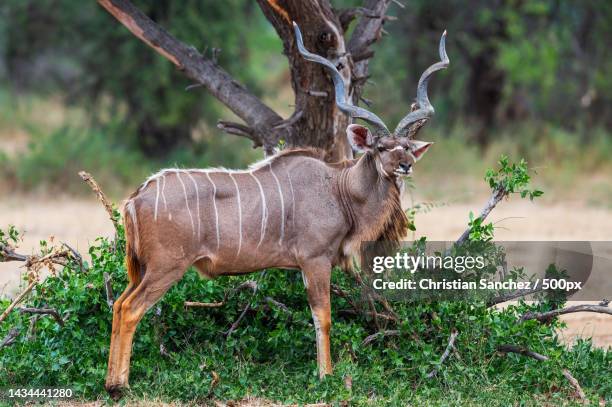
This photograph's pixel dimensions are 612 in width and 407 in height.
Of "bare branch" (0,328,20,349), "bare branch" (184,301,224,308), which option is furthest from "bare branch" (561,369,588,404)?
"bare branch" (0,328,20,349)

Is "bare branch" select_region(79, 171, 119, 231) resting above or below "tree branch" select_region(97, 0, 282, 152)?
below

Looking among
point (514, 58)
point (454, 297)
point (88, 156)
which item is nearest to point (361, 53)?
point (454, 297)

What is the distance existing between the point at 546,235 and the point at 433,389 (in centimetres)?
445

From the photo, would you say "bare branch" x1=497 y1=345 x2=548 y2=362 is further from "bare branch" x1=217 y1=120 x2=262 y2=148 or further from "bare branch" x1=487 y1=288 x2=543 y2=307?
"bare branch" x1=217 y1=120 x2=262 y2=148

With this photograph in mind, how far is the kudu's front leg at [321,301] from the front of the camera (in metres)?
4.59

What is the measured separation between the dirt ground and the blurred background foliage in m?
0.70

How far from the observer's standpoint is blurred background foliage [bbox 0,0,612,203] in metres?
11.6

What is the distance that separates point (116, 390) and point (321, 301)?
1029 mm

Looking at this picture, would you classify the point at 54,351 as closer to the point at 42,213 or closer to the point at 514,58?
the point at 42,213

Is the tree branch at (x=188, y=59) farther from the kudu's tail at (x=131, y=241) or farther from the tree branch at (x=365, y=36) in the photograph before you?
the kudu's tail at (x=131, y=241)

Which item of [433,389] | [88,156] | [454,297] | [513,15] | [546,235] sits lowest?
[433,389]

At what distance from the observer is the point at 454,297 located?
5121mm

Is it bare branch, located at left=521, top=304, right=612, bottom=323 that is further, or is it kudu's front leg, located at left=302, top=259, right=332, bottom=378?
bare branch, located at left=521, top=304, right=612, bottom=323

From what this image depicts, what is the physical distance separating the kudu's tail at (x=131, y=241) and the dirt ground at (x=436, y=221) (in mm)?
2899
